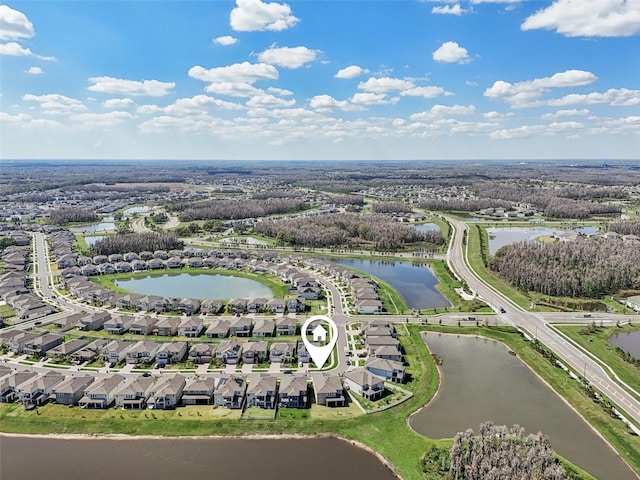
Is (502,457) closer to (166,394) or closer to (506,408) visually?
(506,408)

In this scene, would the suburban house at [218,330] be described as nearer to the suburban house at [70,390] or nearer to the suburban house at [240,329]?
the suburban house at [240,329]

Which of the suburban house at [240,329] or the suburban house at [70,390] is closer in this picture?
the suburban house at [70,390]

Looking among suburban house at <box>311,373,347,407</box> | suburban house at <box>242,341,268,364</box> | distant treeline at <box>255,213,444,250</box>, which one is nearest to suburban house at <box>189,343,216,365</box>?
suburban house at <box>242,341,268,364</box>

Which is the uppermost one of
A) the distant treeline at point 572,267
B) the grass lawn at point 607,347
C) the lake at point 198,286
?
the distant treeline at point 572,267

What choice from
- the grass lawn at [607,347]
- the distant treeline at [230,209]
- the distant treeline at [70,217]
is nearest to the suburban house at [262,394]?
the grass lawn at [607,347]

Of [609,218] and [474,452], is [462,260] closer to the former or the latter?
[474,452]

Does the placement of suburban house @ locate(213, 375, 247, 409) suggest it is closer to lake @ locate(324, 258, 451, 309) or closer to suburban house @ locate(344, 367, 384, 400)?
suburban house @ locate(344, 367, 384, 400)
